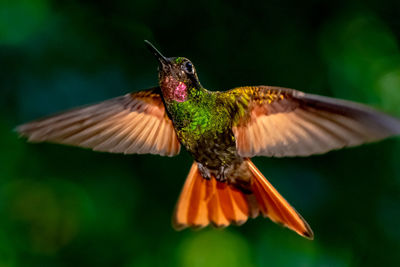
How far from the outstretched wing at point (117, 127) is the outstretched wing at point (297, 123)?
0.34 metres

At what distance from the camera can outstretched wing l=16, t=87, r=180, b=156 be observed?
1.60m

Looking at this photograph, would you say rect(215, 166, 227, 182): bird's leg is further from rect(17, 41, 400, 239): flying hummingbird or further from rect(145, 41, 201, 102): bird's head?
rect(145, 41, 201, 102): bird's head

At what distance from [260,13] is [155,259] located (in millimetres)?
1988

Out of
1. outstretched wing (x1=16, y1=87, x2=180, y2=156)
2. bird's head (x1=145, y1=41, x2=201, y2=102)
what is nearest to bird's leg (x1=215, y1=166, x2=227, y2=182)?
outstretched wing (x1=16, y1=87, x2=180, y2=156)

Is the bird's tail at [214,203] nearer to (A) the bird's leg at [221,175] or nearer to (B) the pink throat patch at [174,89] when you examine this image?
(A) the bird's leg at [221,175]

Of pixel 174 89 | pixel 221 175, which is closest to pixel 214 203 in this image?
pixel 221 175

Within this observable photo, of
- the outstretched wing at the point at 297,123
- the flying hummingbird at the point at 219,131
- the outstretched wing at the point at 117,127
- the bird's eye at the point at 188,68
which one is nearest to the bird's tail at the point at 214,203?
the flying hummingbird at the point at 219,131

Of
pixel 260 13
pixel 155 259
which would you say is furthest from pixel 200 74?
pixel 155 259

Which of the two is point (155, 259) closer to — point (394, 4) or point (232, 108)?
point (232, 108)

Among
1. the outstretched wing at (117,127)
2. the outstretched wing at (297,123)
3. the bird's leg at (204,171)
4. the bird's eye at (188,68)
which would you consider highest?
the bird's eye at (188,68)

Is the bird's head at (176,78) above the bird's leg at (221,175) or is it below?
above

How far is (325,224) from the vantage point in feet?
11.1

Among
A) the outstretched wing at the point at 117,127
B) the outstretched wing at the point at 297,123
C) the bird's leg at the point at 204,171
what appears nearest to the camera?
the outstretched wing at the point at 297,123

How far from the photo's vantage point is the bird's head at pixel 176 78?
164cm
